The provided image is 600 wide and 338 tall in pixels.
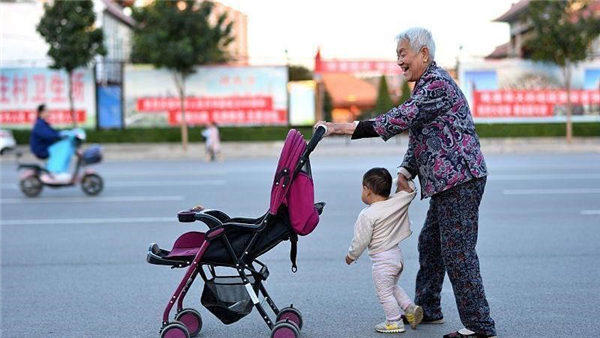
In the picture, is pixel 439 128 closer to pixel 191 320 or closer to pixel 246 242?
pixel 246 242

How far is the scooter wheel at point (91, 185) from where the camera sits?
13109 millimetres

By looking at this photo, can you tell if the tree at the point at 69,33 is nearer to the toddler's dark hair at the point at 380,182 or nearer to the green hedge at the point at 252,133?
the green hedge at the point at 252,133

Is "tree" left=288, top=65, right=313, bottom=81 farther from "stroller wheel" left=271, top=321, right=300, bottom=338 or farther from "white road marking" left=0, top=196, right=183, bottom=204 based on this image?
"stroller wheel" left=271, top=321, right=300, bottom=338

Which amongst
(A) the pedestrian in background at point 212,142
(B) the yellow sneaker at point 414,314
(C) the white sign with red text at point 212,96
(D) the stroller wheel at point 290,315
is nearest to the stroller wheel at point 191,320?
(D) the stroller wheel at point 290,315

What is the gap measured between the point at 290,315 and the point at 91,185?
30.0 ft

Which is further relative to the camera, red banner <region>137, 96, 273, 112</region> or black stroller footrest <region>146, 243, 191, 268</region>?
red banner <region>137, 96, 273, 112</region>

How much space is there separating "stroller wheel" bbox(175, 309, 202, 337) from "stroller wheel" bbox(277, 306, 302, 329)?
0.50 meters

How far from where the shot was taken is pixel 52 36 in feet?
96.2

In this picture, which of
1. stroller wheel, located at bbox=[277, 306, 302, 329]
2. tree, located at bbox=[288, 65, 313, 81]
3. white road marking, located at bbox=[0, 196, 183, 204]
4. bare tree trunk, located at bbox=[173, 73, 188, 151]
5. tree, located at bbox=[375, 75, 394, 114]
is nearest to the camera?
stroller wheel, located at bbox=[277, 306, 302, 329]

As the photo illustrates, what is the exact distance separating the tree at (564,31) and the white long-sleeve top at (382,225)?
84.7ft

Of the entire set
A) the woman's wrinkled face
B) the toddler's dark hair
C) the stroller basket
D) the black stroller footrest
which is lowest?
the stroller basket

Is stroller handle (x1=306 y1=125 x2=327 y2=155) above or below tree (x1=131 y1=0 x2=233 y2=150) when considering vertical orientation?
below

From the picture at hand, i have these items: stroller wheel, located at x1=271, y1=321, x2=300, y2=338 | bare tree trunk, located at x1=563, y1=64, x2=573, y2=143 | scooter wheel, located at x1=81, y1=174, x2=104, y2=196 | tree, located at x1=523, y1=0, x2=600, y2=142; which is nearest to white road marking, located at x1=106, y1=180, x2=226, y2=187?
scooter wheel, located at x1=81, y1=174, x2=104, y2=196

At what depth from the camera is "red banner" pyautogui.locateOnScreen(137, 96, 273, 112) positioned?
32.2m
